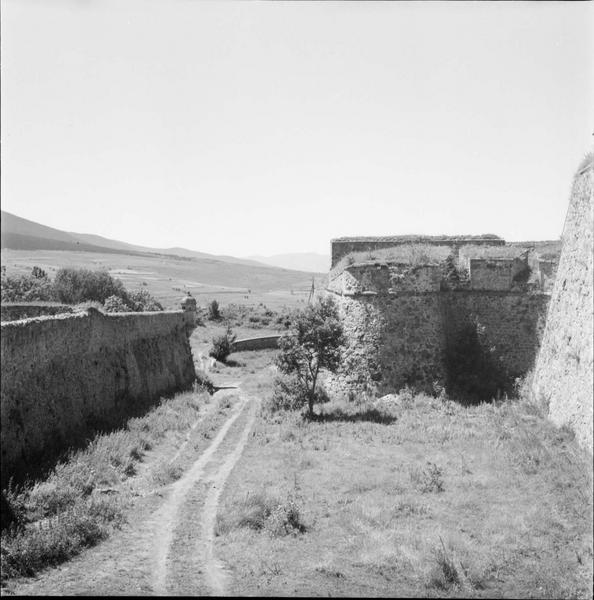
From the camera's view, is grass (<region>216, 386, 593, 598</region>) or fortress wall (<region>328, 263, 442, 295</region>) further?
fortress wall (<region>328, 263, 442, 295</region>)

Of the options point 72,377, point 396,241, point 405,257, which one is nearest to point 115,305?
point 72,377

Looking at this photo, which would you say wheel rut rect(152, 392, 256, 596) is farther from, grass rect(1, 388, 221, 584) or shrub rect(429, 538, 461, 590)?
shrub rect(429, 538, 461, 590)

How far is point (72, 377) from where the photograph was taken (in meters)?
16.5

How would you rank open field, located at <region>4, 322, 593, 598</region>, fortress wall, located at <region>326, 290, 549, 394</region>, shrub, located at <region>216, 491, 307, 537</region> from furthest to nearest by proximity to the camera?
fortress wall, located at <region>326, 290, 549, 394</region>
shrub, located at <region>216, 491, 307, 537</region>
open field, located at <region>4, 322, 593, 598</region>

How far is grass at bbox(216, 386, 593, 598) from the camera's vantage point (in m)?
7.86

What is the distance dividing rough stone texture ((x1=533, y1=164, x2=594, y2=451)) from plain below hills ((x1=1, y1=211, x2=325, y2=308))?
17247 millimetres

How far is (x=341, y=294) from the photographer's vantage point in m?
22.2

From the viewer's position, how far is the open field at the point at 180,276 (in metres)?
37.3

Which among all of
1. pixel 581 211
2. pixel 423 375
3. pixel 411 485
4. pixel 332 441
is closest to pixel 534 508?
pixel 411 485

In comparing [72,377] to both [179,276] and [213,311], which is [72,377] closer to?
[179,276]

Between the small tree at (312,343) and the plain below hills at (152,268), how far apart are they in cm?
944

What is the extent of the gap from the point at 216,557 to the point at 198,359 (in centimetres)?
2996

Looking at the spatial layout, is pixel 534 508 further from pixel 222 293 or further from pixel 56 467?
pixel 222 293

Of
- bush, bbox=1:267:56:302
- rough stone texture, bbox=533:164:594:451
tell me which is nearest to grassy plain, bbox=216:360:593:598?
rough stone texture, bbox=533:164:594:451
